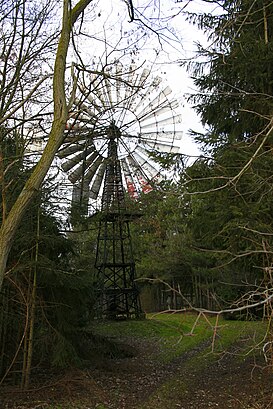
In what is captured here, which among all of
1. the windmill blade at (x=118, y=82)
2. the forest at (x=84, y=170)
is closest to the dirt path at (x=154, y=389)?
the forest at (x=84, y=170)

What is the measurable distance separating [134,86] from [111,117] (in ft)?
1.54

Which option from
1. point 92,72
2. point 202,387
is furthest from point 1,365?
point 92,72

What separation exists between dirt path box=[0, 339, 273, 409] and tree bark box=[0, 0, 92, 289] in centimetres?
255

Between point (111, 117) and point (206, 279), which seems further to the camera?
point (206, 279)

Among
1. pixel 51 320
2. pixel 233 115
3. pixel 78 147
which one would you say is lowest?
pixel 51 320

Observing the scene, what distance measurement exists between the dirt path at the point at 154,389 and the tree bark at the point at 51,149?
255cm

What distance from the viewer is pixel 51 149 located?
13.0ft

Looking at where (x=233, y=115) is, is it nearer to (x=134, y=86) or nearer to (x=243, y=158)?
(x=243, y=158)

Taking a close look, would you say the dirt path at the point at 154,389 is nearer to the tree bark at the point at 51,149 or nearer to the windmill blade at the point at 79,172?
the tree bark at the point at 51,149

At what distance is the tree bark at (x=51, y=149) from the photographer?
3.71 m

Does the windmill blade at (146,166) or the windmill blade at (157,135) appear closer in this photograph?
the windmill blade at (157,135)

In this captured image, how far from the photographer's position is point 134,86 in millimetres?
5227

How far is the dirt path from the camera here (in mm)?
5642

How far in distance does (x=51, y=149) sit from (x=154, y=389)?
14.6 ft
